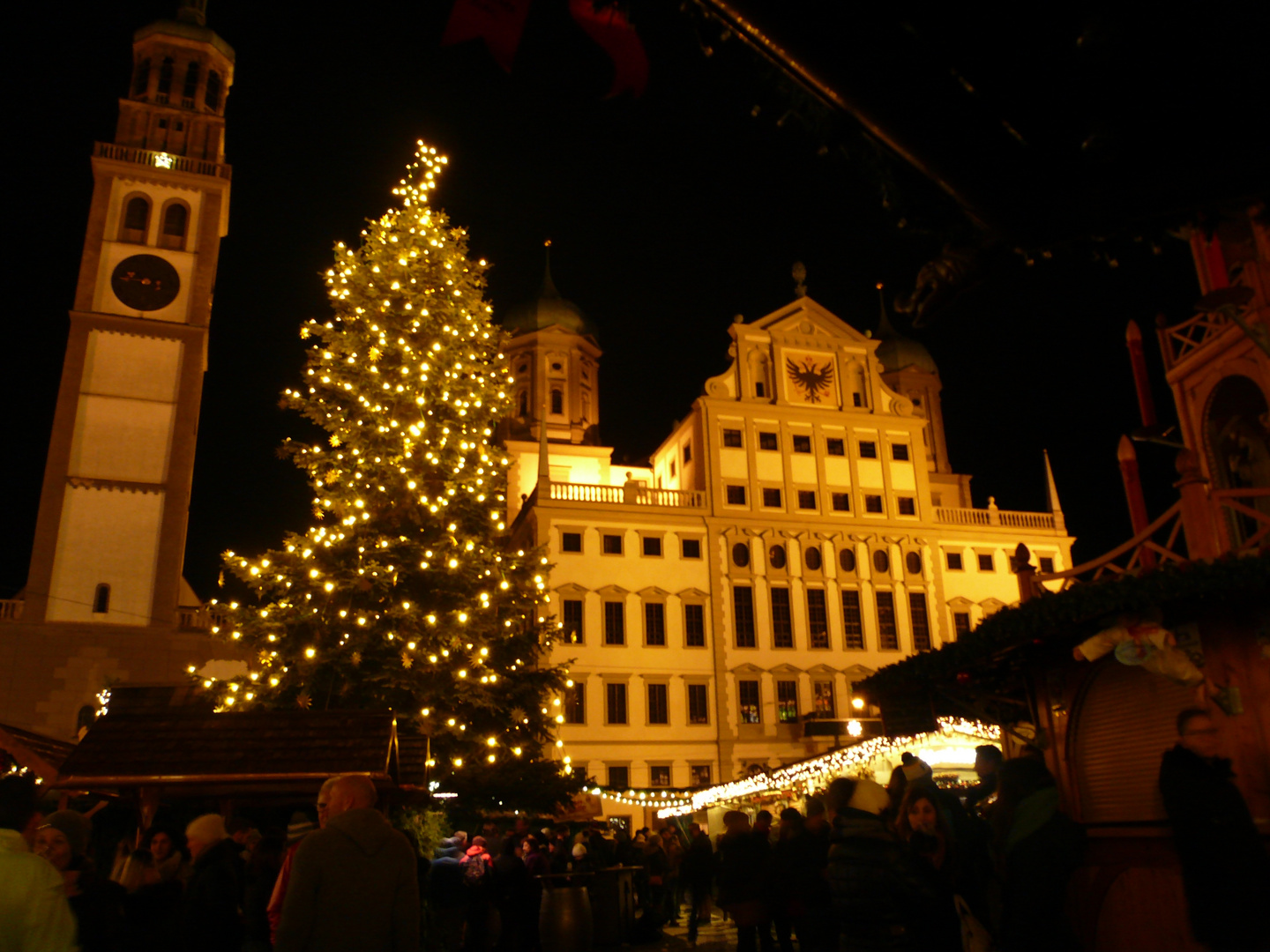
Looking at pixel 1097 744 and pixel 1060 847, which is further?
pixel 1097 744

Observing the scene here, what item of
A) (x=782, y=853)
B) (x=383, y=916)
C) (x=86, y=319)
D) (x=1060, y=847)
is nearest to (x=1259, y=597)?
(x=1060, y=847)

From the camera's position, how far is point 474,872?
11.7m

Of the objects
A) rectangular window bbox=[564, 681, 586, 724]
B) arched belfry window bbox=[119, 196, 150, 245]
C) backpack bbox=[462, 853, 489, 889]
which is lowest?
backpack bbox=[462, 853, 489, 889]

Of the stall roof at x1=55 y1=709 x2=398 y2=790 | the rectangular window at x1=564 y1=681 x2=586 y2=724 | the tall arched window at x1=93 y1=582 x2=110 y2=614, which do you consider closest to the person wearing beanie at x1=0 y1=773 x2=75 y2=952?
the stall roof at x1=55 y1=709 x2=398 y2=790

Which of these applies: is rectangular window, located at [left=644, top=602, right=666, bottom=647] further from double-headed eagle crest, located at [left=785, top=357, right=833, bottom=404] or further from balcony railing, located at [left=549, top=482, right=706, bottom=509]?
double-headed eagle crest, located at [left=785, top=357, right=833, bottom=404]

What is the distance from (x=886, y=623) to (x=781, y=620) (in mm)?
4210

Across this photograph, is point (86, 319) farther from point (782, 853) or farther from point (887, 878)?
point (887, 878)

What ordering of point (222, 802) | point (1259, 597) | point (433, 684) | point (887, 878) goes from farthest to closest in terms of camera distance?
point (433, 684)
point (222, 802)
point (1259, 597)
point (887, 878)

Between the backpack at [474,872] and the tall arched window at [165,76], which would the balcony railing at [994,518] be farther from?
the tall arched window at [165,76]

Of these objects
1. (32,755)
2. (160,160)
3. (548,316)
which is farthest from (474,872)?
(548,316)

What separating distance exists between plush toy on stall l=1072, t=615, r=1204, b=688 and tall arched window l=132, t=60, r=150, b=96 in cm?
3856

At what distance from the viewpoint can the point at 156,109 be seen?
115 ft

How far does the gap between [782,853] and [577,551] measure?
91.0 ft

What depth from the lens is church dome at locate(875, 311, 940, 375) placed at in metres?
52.3
